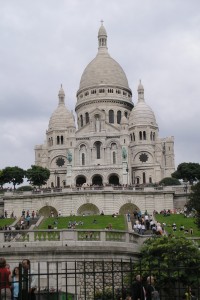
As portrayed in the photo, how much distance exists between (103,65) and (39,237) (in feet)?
343

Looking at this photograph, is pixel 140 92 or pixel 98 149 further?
pixel 140 92

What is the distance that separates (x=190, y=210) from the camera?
5484 cm

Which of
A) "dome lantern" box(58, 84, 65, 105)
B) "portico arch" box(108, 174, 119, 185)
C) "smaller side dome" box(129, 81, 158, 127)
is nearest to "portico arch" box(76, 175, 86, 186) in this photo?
"portico arch" box(108, 174, 119, 185)

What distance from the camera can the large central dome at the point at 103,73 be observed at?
125 meters

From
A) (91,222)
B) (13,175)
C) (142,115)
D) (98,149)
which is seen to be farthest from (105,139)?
(91,222)

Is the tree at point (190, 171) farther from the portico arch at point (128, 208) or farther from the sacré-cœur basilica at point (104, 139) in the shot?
the portico arch at point (128, 208)

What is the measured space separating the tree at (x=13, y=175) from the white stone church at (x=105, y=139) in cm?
1091

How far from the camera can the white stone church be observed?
10825 cm

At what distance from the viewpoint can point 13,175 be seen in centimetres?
9525

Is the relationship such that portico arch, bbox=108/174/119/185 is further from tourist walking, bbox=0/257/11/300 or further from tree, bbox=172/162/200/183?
tourist walking, bbox=0/257/11/300

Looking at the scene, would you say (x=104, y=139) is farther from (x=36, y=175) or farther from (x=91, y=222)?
(x=91, y=222)

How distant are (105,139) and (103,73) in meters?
20.7

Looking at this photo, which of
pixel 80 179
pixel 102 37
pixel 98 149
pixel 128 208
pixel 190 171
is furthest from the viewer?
pixel 102 37

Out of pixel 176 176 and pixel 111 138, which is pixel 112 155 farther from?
pixel 176 176
